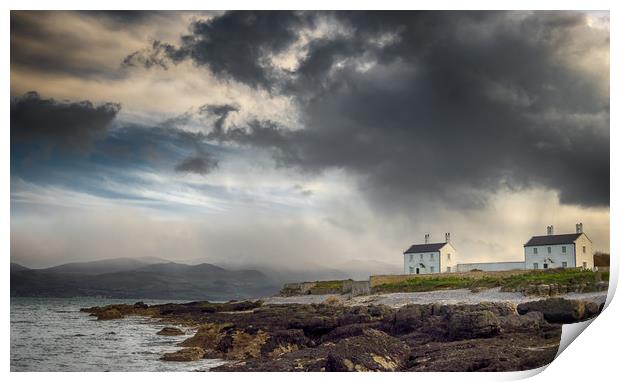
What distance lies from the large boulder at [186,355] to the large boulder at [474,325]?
13.2 ft

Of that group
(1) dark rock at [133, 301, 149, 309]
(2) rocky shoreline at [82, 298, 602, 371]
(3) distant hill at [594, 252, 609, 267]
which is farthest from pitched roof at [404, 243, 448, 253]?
(1) dark rock at [133, 301, 149, 309]

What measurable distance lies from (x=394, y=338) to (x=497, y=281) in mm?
3503

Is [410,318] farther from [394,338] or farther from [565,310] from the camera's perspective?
[565,310]

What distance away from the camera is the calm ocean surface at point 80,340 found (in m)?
12.3

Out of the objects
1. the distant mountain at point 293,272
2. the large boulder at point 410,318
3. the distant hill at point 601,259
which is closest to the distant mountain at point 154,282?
the distant mountain at point 293,272

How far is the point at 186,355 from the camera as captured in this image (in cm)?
1263

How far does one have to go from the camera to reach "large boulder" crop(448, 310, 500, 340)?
40.4 feet

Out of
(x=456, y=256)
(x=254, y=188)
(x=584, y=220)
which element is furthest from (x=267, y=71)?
(x=584, y=220)

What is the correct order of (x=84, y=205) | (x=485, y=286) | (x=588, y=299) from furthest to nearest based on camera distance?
(x=485, y=286), (x=84, y=205), (x=588, y=299)

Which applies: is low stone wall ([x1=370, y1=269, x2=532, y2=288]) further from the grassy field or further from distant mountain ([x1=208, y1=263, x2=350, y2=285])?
distant mountain ([x1=208, y1=263, x2=350, y2=285])

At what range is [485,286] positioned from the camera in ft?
49.1

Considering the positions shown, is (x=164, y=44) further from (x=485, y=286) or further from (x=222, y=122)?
(x=485, y=286)

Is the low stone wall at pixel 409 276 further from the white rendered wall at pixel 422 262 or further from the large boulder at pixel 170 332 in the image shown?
the large boulder at pixel 170 332

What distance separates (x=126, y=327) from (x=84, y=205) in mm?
2761
